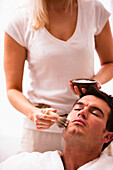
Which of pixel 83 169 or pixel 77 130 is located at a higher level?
pixel 77 130

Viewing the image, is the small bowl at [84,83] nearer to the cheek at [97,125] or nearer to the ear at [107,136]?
the cheek at [97,125]

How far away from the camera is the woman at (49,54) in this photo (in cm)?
152

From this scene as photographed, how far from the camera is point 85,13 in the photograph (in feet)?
5.24

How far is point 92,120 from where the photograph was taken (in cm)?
139

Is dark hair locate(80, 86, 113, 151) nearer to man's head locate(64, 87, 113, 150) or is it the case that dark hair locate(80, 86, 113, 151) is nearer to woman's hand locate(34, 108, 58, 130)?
man's head locate(64, 87, 113, 150)

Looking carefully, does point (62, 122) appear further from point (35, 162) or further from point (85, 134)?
point (35, 162)

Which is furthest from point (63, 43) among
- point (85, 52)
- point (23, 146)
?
point (23, 146)

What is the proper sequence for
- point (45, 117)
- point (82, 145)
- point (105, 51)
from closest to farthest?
point (45, 117), point (82, 145), point (105, 51)

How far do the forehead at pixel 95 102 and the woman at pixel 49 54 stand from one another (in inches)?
5.2

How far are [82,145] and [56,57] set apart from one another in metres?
0.55

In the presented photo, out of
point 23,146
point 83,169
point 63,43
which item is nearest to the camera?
point 83,169

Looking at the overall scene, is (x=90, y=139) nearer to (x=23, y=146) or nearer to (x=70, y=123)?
(x=70, y=123)

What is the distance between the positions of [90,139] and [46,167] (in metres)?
0.29

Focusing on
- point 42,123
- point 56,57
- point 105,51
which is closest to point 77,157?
point 42,123
